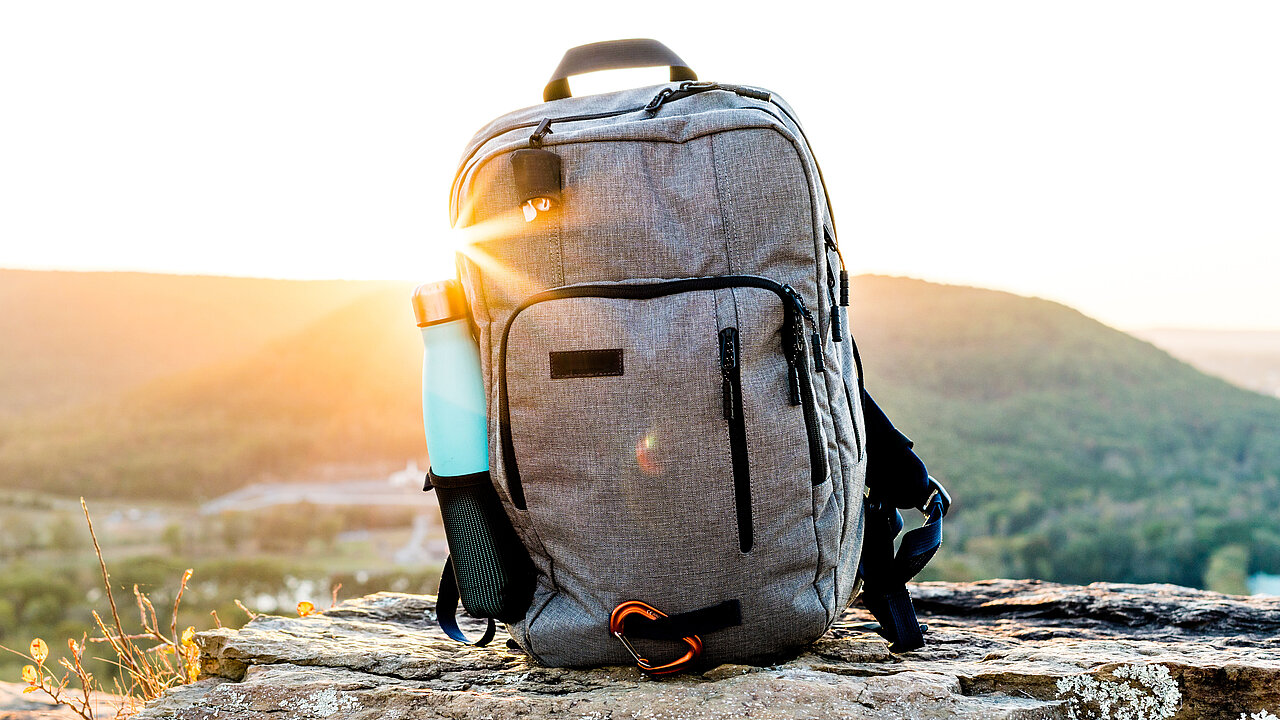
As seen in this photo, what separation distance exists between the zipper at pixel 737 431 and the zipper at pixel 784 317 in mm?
116

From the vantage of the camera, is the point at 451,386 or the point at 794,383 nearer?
the point at 794,383

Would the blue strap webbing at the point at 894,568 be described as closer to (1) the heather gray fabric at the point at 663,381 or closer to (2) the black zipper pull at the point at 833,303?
(1) the heather gray fabric at the point at 663,381

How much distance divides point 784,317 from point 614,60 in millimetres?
735

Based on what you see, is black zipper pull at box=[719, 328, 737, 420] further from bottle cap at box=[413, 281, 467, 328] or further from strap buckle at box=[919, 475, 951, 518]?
strap buckle at box=[919, 475, 951, 518]

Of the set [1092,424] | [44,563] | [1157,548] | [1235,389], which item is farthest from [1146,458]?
[44,563]

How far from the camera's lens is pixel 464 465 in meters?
1.66

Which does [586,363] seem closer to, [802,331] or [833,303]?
[802,331]

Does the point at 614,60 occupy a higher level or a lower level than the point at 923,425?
higher

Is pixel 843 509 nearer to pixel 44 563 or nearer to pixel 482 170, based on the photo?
pixel 482 170

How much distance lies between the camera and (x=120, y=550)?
14.6 m

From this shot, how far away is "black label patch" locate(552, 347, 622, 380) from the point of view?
1.47 metres

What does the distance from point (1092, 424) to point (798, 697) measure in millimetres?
22738

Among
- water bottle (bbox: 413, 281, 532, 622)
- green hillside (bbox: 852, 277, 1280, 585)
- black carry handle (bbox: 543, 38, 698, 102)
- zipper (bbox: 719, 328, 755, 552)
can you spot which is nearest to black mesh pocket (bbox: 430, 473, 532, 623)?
water bottle (bbox: 413, 281, 532, 622)

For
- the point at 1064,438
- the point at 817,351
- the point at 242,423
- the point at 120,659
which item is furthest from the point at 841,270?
the point at 1064,438
